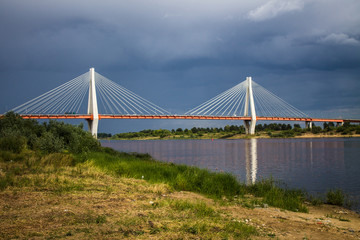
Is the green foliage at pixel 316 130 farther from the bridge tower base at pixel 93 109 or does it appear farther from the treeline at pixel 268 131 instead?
the bridge tower base at pixel 93 109

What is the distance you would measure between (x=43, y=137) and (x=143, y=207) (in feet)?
43.9

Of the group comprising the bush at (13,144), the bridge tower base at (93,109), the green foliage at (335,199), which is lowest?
the green foliage at (335,199)

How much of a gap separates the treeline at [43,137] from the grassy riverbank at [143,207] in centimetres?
343

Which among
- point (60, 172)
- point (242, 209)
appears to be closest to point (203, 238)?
point (242, 209)

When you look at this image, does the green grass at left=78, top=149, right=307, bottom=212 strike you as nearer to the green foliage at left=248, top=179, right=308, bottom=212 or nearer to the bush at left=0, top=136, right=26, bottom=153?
the green foliage at left=248, top=179, right=308, bottom=212

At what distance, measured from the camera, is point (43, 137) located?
1750cm

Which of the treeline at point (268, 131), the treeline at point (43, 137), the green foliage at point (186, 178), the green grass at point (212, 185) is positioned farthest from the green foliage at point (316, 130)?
the green foliage at point (186, 178)

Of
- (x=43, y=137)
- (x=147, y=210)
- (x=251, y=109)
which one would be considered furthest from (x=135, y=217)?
(x=251, y=109)

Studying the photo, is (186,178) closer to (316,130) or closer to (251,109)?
(251,109)

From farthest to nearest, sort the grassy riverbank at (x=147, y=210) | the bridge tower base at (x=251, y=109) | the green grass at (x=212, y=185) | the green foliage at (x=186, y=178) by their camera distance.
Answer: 1. the bridge tower base at (x=251, y=109)
2. the green foliage at (x=186, y=178)
3. the green grass at (x=212, y=185)
4. the grassy riverbank at (x=147, y=210)

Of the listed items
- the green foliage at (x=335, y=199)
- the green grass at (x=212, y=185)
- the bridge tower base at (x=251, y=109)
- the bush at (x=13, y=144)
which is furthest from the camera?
the bridge tower base at (x=251, y=109)

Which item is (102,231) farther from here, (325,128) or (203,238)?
(325,128)

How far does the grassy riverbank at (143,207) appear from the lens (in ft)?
15.4

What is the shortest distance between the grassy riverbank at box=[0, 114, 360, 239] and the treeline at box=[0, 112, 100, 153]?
11.3 ft
